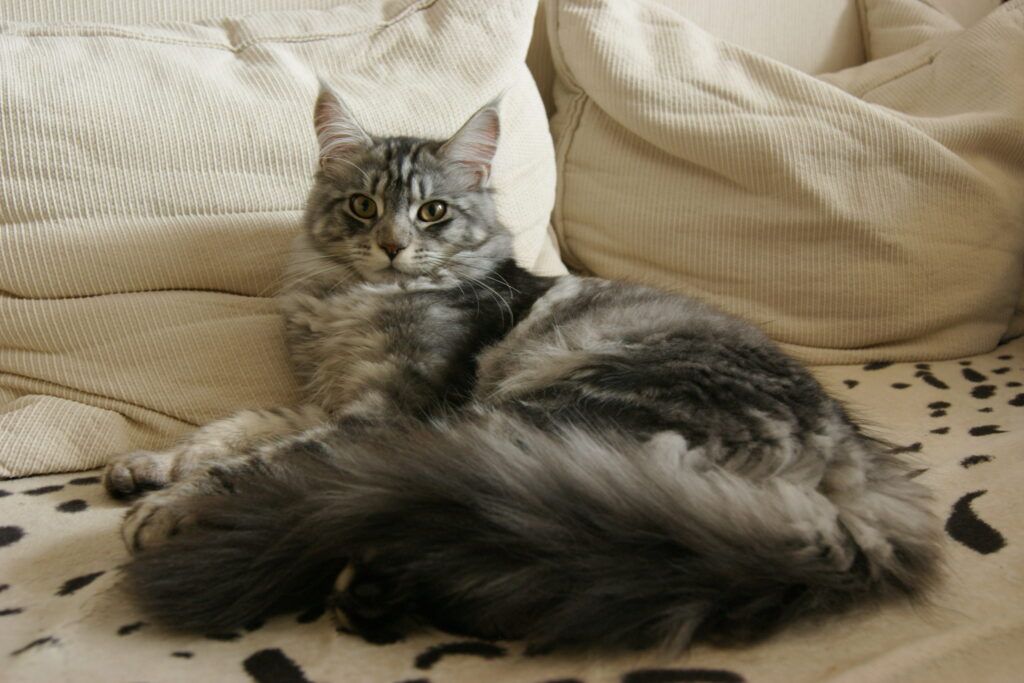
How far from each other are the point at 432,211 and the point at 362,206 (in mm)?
146

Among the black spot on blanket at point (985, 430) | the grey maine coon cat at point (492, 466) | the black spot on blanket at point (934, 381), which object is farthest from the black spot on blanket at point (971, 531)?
the black spot on blanket at point (934, 381)

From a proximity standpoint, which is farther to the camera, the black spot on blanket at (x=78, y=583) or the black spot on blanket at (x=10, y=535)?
the black spot on blanket at (x=10, y=535)

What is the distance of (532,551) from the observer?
3.33ft

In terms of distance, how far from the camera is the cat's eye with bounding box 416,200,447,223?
1.81m

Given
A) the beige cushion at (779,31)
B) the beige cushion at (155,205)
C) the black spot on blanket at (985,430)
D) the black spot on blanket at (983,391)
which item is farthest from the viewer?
the beige cushion at (779,31)

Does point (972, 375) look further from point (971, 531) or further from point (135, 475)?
point (135, 475)

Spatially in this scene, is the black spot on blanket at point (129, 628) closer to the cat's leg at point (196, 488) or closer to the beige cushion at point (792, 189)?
the cat's leg at point (196, 488)

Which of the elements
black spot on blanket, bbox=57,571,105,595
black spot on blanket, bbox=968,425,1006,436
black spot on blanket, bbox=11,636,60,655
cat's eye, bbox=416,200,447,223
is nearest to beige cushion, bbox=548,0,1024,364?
black spot on blanket, bbox=968,425,1006,436

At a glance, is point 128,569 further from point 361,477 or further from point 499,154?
point 499,154

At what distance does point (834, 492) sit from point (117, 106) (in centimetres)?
152

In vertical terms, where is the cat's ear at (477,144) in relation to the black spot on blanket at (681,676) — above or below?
above

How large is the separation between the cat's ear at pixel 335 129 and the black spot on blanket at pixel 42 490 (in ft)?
2.69

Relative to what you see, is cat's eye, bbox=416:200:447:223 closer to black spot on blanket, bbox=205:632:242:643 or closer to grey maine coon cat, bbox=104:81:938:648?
grey maine coon cat, bbox=104:81:938:648

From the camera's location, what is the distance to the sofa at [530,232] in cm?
105
